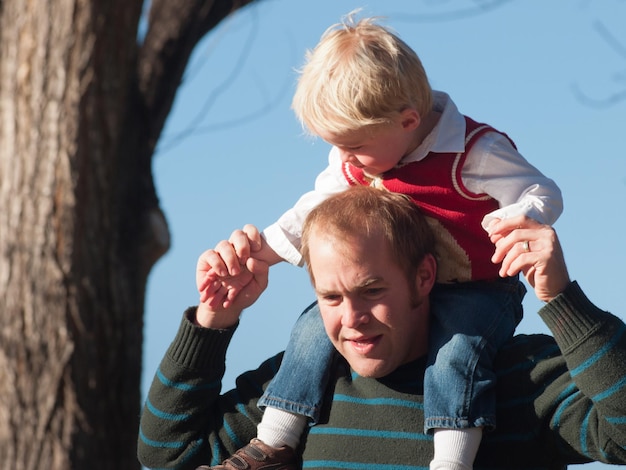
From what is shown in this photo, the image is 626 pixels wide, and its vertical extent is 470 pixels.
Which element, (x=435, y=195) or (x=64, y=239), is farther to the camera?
(x=64, y=239)

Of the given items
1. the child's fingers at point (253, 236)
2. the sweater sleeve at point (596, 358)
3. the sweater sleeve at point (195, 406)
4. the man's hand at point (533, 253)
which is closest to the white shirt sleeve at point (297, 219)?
the child's fingers at point (253, 236)

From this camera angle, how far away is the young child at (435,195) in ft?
8.75

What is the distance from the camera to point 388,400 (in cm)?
284

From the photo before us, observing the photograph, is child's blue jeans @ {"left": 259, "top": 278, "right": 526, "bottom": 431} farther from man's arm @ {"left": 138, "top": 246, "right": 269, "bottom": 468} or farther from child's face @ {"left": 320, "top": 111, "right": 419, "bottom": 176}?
child's face @ {"left": 320, "top": 111, "right": 419, "bottom": 176}

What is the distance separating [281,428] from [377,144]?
0.79m

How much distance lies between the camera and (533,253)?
2.49m

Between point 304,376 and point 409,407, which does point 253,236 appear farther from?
point 409,407

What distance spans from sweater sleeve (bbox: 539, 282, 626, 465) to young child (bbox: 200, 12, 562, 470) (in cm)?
18

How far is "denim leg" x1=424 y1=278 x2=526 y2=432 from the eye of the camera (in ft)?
8.77

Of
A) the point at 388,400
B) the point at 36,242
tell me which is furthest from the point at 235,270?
the point at 36,242

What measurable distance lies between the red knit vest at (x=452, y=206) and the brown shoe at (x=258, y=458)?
617mm

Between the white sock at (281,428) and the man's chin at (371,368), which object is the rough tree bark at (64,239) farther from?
the man's chin at (371,368)

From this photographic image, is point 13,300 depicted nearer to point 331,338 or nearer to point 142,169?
point 142,169

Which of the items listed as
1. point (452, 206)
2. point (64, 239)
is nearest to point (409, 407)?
point (452, 206)
